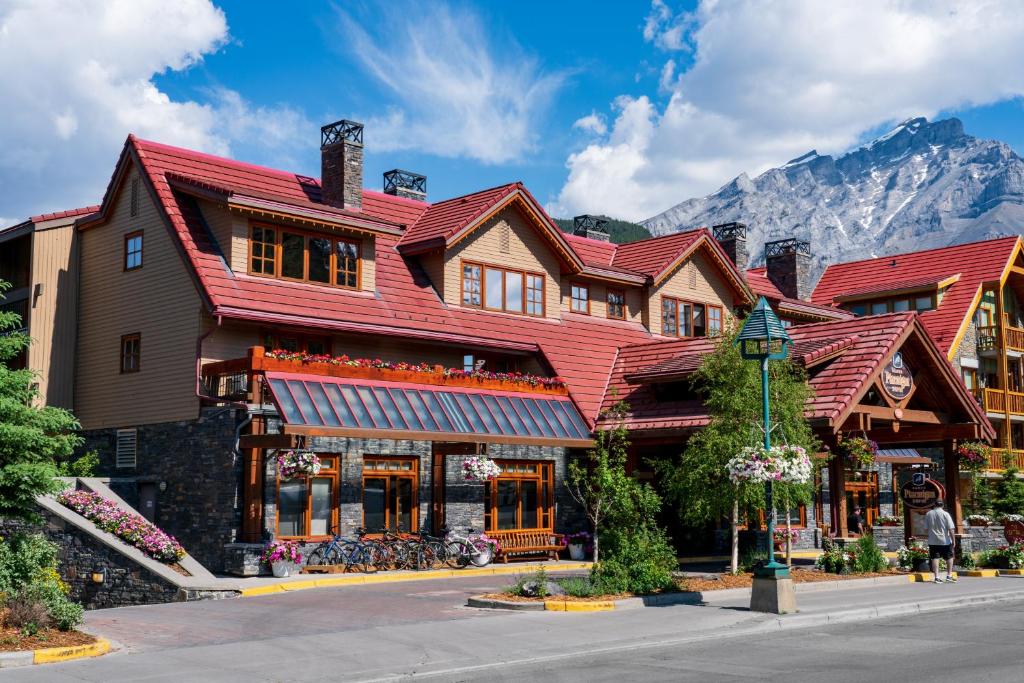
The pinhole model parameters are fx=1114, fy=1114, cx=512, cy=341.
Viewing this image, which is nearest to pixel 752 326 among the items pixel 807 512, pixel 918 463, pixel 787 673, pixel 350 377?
pixel 787 673

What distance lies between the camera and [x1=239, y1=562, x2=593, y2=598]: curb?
75.9 feet

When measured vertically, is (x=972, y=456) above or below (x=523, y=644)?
above

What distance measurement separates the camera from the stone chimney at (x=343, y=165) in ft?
106

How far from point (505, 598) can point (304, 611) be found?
3.50 meters

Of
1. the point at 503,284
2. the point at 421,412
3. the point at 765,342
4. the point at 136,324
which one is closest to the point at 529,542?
the point at 421,412

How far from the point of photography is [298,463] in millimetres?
24969

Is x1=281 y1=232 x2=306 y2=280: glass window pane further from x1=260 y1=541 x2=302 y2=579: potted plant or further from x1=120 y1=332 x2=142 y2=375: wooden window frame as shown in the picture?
x1=260 y1=541 x2=302 y2=579: potted plant

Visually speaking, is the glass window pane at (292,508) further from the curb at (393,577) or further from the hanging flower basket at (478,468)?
the hanging flower basket at (478,468)

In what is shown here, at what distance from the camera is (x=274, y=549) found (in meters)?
24.8

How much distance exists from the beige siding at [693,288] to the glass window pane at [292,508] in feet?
52.2

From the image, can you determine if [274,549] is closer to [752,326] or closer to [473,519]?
[473,519]

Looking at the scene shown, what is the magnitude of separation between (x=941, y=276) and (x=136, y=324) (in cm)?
3554

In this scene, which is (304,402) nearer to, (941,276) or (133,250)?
(133,250)

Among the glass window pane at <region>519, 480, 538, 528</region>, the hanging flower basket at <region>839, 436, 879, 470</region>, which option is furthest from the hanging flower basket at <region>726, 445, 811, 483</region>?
the glass window pane at <region>519, 480, 538, 528</region>
